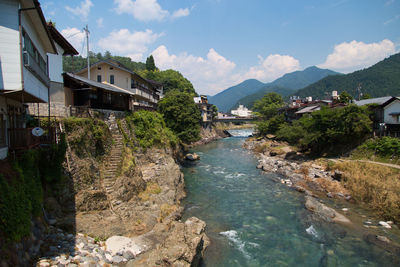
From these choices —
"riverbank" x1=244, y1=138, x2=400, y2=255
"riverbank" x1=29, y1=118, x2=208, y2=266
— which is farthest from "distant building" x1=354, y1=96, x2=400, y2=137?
"riverbank" x1=29, y1=118, x2=208, y2=266

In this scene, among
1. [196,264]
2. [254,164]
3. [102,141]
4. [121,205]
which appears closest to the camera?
[196,264]

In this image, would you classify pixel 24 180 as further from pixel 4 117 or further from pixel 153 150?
pixel 153 150

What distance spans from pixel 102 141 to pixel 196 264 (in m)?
12.5

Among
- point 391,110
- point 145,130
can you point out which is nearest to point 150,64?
point 145,130

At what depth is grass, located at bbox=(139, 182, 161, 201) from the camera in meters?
18.3

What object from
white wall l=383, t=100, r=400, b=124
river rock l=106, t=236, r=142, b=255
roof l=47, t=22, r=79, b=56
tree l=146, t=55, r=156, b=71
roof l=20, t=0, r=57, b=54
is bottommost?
river rock l=106, t=236, r=142, b=255

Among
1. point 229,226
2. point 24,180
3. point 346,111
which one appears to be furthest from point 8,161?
point 346,111

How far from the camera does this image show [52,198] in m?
11.7

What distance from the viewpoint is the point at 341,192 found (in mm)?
22922

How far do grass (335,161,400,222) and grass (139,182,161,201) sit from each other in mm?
19351

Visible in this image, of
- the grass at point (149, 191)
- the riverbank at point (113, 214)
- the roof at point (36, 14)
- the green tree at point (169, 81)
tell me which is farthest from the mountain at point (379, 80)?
the roof at point (36, 14)

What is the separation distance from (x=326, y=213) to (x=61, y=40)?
29.8 meters

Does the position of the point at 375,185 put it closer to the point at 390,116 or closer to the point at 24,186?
the point at 390,116

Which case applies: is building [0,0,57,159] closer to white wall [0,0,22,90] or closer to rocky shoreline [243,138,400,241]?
white wall [0,0,22,90]
